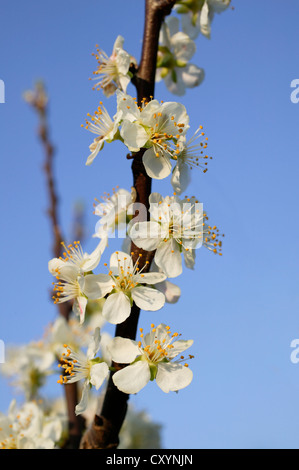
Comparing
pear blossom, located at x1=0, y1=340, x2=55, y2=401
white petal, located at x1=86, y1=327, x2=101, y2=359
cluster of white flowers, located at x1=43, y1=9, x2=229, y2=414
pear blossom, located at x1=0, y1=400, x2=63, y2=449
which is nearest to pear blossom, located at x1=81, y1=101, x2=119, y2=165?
cluster of white flowers, located at x1=43, y1=9, x2=229, y2=414

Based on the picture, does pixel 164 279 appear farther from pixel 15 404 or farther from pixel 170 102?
pixel 15 404

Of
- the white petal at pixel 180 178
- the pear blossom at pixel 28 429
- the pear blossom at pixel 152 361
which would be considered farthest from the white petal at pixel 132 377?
the pear blossom at pixel 28 429

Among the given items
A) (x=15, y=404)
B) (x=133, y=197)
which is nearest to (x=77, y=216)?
(x=15, y=404)

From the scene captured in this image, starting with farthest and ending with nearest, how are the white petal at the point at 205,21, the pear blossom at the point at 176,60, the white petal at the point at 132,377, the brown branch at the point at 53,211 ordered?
1. the brown branch at the point at 53,211
2. the pear blossom at the point at 176,60
3. the white petal at the point at 205,21
4. the white petal at the point at 132,377

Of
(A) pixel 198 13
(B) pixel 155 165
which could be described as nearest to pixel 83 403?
(B) pixel 155 165

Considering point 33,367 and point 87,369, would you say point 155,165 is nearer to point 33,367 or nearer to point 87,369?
point 87,369

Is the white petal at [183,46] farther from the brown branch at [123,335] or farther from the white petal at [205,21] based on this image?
the brown branch at [123,335]

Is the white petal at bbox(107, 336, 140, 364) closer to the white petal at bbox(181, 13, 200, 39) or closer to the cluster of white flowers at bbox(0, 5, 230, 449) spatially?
the cluster of white flowers at bbox(0, 5, 230, 449)
